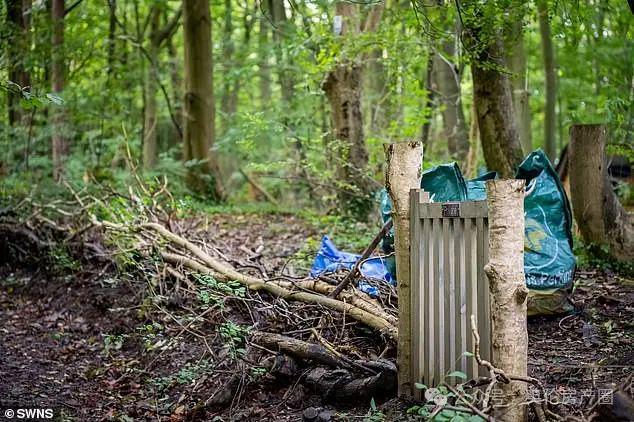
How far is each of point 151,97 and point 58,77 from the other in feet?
16.7

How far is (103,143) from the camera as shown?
13.5m

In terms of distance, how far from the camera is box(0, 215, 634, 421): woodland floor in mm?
4078

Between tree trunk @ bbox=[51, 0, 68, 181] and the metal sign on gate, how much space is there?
337 inches

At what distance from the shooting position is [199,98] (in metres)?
13.5

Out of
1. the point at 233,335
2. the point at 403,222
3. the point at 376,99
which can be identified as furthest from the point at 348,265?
the point at 376,99

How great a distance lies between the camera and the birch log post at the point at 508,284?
3070mm

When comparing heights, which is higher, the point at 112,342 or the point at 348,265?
the point at 348,265

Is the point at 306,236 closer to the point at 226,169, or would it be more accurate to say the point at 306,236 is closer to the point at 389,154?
the point at 389,154

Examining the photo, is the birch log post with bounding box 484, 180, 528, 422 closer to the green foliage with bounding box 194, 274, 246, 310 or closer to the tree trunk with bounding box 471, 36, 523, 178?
the green foliage with bounding box 194, 274, 246, 310

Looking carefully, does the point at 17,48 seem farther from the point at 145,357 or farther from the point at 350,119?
the point at 145,357

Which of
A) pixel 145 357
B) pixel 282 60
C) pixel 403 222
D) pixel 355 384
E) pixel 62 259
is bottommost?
pixel 145 357

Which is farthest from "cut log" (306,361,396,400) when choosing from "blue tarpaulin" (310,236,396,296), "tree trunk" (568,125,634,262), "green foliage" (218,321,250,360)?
"tree trunk" (568,125,634,262)

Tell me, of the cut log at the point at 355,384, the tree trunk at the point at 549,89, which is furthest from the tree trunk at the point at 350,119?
the cut log at the point at 355,384

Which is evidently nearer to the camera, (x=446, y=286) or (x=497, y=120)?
(x=446, y=286)
